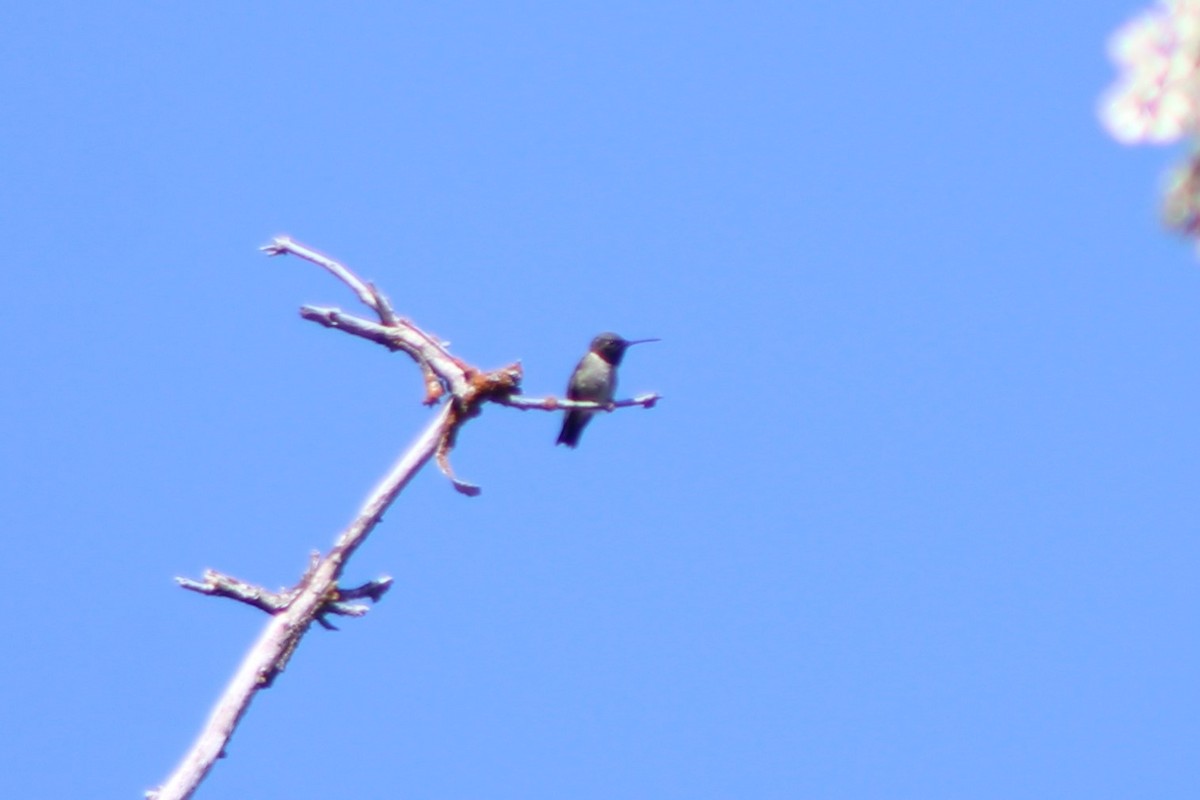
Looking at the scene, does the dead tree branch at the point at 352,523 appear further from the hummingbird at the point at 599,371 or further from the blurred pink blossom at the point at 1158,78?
the hummingbird at the point at 599,371

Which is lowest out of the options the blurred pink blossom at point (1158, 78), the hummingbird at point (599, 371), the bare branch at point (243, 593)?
the blurred pink blossom at point (1158, 78)

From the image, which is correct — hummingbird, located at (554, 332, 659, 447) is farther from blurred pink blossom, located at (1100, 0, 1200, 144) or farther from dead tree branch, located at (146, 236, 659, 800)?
blurred pink blossom, located at (1100, 0, 1200, 144)

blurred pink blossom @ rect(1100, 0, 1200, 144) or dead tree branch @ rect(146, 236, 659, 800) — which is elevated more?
dead tree branch @ rect(146, 236, 659, 800)

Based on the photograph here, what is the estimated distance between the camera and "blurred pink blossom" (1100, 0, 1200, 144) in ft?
4.95

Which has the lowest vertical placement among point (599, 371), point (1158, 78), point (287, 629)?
point (1158, 78)

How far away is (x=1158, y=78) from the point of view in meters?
1.55

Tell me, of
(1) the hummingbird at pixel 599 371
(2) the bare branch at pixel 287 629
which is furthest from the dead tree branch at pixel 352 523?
(1) the hummingbird at pixel 599 371

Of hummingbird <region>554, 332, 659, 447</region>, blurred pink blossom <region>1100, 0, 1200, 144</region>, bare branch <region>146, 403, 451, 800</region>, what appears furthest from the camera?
hummingbird <region>554, 332, 659, 447</region>

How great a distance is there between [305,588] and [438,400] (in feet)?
3.05

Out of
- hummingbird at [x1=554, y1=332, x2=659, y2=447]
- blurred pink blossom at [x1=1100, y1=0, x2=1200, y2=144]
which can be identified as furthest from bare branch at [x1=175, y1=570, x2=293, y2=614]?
hummingbird at [x1=554, y1=332, x2=659, y2=447]

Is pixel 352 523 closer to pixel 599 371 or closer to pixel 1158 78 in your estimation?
pixel 1158 78

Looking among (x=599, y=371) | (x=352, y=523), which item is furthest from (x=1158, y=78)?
(x=599, y=371)

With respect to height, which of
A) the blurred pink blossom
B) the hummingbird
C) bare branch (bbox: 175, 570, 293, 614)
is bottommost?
the blurred pink blossom

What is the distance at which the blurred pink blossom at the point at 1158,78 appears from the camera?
4.95ft
